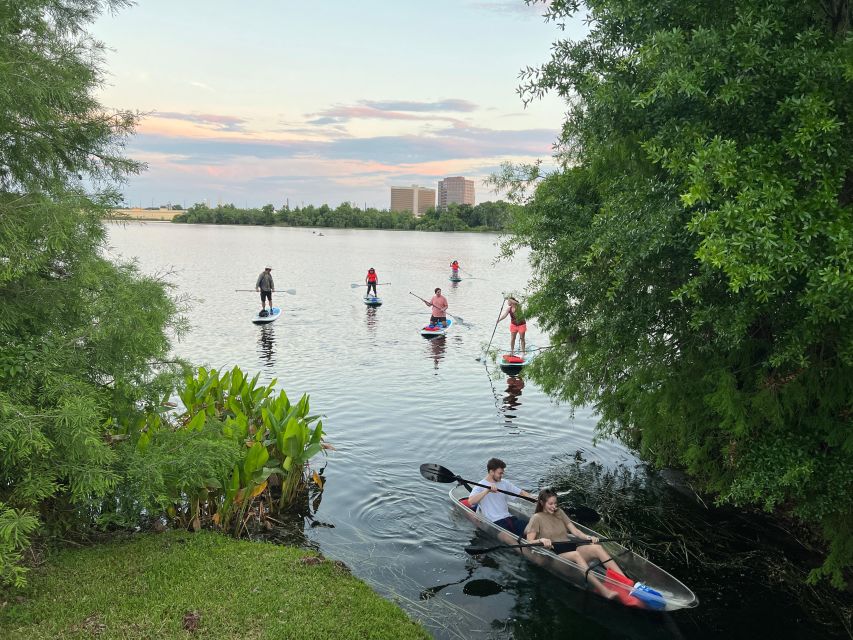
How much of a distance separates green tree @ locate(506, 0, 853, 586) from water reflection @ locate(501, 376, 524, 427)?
736cm

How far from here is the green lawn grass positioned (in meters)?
7.23

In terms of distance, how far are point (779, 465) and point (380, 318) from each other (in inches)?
1180

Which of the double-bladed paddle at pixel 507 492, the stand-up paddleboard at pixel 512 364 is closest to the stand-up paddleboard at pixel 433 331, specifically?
the stand-up paddleboard at pixel 512 364

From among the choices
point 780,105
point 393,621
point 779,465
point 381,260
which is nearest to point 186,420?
point 393,621

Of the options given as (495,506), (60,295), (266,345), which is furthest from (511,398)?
(60,295)

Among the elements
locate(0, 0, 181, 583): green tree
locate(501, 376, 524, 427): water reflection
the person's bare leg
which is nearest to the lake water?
locate(501, 376, 524, 427): water reflection

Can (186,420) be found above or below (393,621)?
above

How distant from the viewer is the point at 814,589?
32.4 feet

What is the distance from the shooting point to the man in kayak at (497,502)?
11.7 meters

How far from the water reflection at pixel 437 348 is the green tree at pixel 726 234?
14674 millimetres

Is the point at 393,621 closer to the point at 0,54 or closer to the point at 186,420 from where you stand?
the point at 186,420

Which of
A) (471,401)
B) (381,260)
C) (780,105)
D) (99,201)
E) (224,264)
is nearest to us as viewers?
(780,105)

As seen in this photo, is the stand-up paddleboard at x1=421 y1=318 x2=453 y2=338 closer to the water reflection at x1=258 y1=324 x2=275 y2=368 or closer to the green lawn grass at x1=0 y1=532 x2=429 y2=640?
the water reflection at x1=258 y1=324 x2=275 y2=368

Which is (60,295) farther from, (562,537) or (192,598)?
(562,537)
